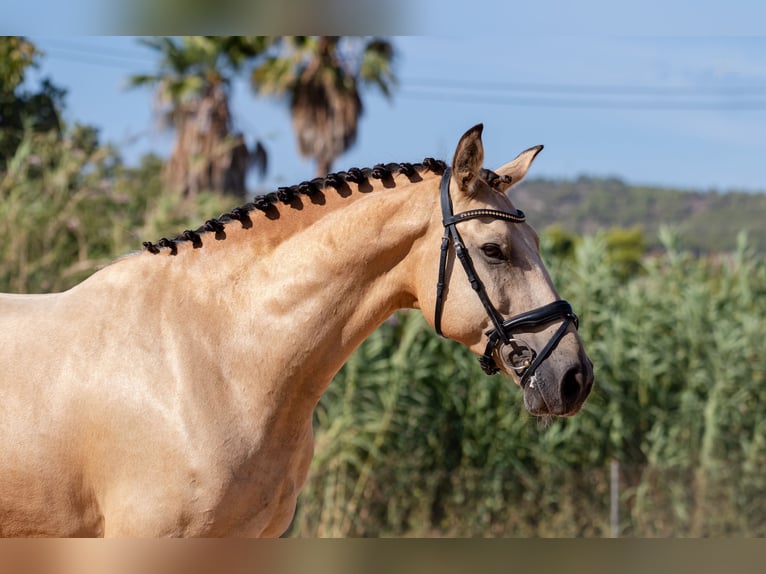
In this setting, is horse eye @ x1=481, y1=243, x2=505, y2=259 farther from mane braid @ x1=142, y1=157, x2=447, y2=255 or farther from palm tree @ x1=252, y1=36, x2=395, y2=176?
palm tree @ x1=252, y1=36, x2=395, y2=176

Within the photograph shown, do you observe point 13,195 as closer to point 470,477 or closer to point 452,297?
point 470,477

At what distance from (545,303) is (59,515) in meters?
1.90

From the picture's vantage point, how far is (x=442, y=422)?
403 inches

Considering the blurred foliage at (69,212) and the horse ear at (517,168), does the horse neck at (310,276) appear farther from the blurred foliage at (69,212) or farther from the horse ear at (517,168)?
the blurred foliage at (69,212)

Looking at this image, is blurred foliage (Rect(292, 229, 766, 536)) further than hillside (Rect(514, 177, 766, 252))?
No

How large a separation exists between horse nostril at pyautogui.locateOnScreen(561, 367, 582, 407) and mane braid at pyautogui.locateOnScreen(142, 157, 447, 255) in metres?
0.97

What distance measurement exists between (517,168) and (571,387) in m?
1.00

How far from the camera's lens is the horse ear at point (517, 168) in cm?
356

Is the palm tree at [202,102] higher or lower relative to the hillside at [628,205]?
lower

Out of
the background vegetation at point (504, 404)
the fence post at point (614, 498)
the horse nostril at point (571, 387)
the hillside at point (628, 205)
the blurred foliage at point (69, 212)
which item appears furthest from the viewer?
the hillside at point (628, 205)

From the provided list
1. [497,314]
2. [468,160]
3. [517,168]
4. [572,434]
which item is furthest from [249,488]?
[572,434]

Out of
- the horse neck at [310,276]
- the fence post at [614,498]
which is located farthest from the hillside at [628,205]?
the horse neck at [310,276]

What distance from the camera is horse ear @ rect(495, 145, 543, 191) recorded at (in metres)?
3.56

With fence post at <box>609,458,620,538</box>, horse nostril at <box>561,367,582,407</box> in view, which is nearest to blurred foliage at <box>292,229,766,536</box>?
fence post at <box>609,458,620,538</box>
